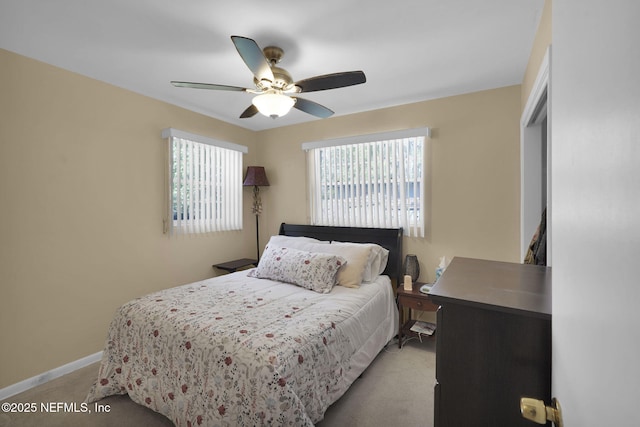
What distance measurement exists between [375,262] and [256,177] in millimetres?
1931

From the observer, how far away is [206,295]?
2.25m

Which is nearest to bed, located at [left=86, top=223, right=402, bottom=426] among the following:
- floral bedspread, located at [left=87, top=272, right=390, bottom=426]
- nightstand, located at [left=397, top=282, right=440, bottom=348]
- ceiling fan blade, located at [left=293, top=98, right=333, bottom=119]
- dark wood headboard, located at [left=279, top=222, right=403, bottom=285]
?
floral bedspread, located at [left=87, top=272, right=390, bottom=426]

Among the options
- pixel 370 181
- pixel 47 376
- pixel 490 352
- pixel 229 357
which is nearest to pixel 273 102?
pixel 229 357

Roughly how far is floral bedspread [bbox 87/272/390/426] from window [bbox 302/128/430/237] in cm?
134

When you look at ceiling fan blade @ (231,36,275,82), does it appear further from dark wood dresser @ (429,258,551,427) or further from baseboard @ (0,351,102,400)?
baseboard @ (0,351,102,400)

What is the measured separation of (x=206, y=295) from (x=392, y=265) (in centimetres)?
182

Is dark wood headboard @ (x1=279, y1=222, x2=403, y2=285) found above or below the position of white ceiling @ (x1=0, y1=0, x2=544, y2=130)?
below

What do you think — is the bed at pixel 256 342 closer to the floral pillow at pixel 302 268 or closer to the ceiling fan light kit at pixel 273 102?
the floral pillow at pixel 302 268

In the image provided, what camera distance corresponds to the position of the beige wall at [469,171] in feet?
8.58

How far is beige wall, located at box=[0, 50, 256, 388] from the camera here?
2.09 m

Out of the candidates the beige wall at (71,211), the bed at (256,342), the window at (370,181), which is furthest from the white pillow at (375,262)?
the beige wall at (71,211)

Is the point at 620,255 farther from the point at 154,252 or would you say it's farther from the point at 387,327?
the point at 154,252

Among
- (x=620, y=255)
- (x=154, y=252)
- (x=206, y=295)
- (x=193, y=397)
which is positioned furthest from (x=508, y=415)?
(x=154, y=252)

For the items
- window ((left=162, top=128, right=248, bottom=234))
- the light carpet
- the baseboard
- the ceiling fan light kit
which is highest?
the ceiling fan light kit
